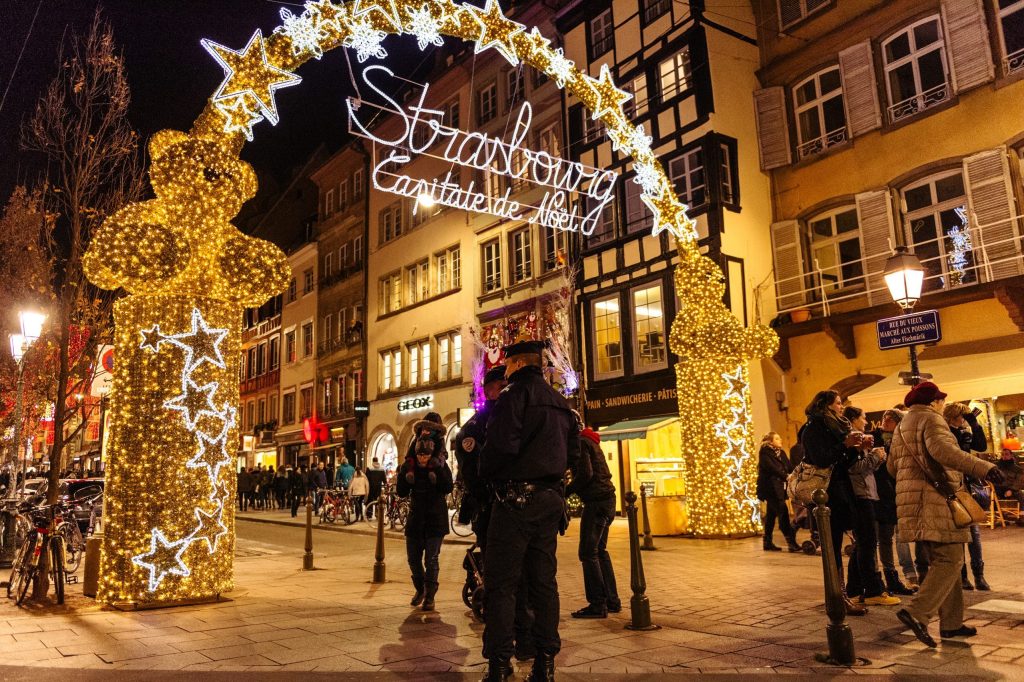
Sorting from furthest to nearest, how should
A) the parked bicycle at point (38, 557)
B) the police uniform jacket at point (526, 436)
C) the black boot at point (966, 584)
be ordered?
the parked bicycle at point (38, 557), the black boot at point (966, 584), the police uniform jacket at point (526, 436)

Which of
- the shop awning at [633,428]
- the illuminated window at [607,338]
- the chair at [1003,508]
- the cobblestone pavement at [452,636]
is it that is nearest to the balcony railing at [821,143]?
the illuminated window at [607,338]

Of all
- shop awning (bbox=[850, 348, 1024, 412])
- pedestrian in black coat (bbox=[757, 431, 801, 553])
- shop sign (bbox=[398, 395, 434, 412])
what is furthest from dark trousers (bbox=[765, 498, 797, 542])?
shop sign (bbox=[398, 395, 434, 412])

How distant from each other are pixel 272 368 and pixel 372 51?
35962mm

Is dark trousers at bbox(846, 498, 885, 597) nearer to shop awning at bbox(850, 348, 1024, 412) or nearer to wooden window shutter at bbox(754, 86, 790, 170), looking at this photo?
shop awning at bbox(850, 348, 1024, 412)

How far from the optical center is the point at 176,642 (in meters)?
5.77

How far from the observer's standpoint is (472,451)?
596 cm

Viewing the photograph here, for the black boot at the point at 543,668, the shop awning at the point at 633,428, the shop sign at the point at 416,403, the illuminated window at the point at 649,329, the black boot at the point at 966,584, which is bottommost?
the black boot at the point at 966,584

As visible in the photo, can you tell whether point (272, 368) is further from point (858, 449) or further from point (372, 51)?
point (858, 449)

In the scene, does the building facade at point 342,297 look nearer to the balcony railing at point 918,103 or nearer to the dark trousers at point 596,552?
the balcony railing at point 918,103

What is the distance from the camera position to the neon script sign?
12.1m

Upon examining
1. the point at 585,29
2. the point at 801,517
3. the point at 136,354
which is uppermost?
the point at 585,29

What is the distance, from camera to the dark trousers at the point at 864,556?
6.67 meters

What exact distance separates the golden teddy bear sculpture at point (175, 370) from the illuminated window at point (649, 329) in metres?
13.5

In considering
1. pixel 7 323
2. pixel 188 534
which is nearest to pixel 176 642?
pixel 188 534
